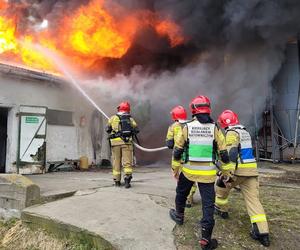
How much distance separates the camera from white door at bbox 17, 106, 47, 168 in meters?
9.57

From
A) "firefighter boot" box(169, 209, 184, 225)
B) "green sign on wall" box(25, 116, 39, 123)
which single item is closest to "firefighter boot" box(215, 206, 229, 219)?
"firefighter boot" box(169, 209, 184, 225)

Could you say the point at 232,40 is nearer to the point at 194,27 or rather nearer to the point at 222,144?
the point at 194,27

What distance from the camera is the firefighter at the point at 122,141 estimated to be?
6301mm

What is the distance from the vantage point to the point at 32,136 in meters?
9.77

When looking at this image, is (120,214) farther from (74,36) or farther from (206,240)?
(74,36)

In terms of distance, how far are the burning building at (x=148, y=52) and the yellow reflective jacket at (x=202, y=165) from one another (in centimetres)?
643

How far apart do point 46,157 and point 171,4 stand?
5.99m

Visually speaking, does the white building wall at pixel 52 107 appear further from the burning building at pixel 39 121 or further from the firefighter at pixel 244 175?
the firefighter at pixel 244 175

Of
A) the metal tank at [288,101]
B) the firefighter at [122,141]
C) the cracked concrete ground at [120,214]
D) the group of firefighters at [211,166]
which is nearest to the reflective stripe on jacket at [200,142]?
the group of firefighters at [211,166]

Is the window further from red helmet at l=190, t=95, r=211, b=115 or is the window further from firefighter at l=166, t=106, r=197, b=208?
red helmet at l=190, t=95, r=211, b=115

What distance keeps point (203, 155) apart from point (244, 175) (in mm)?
795

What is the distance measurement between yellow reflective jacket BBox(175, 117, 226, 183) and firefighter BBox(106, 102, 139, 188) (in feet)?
8.14

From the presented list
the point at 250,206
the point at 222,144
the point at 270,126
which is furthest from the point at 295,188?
the point at 270,126

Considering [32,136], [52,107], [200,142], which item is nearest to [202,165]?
[200,142]
